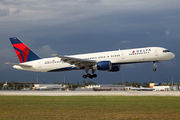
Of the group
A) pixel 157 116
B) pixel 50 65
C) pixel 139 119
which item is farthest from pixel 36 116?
pixel 50 65

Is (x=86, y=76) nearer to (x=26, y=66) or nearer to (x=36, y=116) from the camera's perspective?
(x=26, y=66)

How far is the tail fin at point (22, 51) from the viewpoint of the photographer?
51.7 meters

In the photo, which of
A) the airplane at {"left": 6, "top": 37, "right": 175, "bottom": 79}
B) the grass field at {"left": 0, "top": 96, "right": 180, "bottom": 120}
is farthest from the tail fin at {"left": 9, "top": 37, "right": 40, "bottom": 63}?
the grass field at {"left": 0, "top": 96, "right": 180, "bottom": 120}

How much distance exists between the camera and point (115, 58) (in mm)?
43594

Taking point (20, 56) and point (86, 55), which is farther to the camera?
point (20, 56)

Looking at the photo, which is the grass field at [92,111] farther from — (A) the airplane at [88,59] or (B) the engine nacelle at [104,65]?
(B) the engine nacelle at [104,65]

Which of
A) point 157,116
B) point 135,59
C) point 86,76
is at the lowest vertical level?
Result: point 157,116

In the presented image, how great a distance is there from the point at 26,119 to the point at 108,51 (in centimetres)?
3026

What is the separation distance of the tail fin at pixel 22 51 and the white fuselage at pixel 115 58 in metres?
1.47

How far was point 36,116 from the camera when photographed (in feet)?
59.3

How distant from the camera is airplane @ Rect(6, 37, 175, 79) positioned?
41469mm

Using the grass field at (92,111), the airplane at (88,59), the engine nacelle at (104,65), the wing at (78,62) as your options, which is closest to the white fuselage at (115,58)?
the airplane at (88,59)

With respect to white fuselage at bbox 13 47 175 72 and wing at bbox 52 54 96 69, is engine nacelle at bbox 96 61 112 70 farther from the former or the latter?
wing at bbox 52 54 96 69

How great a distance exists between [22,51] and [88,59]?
53.2ft
